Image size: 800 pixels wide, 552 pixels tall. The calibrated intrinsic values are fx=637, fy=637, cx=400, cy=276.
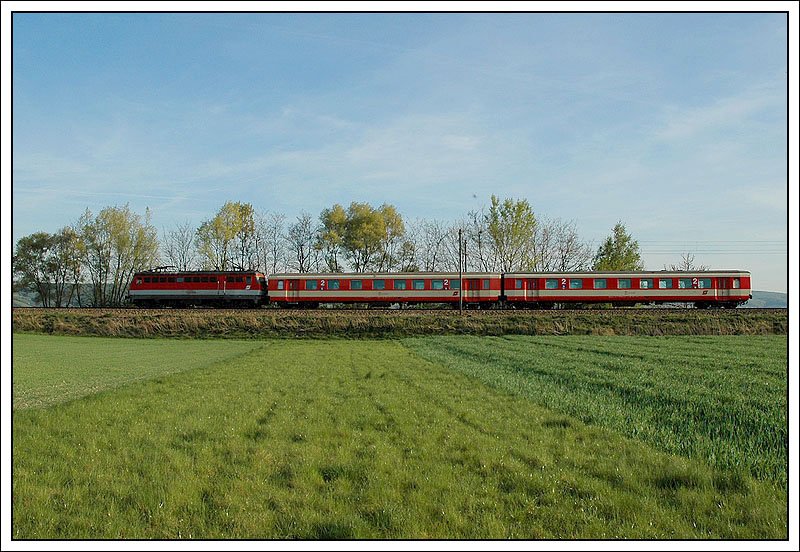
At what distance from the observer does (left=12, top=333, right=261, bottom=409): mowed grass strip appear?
12688 millimetres

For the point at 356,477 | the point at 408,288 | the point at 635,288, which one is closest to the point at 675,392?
the point at 356,477

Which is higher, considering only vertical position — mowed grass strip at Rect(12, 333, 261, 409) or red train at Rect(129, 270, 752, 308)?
red train at Rect(129, 270, 752, 308)

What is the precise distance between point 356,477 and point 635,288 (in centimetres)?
3400

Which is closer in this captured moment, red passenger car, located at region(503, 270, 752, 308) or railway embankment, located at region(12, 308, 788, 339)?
railway embankment, located at region(12, 308, 788, 339)

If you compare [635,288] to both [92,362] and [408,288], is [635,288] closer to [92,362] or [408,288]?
[408,288]

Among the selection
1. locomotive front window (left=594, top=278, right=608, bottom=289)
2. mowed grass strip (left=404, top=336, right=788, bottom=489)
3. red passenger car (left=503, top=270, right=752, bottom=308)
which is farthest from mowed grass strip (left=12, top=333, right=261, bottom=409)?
locomotive front window (left=594, top=278, right=608, bottom=289)

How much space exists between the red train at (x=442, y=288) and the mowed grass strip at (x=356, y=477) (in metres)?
27.4

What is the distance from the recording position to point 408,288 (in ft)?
129

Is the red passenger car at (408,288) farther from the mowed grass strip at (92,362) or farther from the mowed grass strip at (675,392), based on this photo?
the mowed grass strip at (675,392)

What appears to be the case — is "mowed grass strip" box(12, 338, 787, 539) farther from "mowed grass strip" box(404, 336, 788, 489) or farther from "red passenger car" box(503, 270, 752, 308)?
"red passenger car" box(503, 270, 752, 308)

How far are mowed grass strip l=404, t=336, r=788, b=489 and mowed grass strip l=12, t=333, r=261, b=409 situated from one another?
8.18 m

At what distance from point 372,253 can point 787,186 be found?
4828 cm

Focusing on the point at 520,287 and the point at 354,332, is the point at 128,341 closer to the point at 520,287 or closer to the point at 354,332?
the point at 354,332

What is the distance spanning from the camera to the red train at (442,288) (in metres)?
36.9
